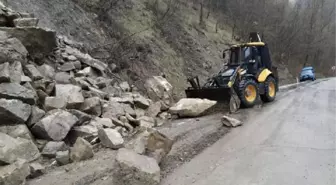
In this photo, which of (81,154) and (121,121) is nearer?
(81,154)

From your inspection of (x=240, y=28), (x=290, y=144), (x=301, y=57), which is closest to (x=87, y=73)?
(x=290, y=144)

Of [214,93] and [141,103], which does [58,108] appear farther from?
[214,93]

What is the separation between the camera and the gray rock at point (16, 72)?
6.16 meters

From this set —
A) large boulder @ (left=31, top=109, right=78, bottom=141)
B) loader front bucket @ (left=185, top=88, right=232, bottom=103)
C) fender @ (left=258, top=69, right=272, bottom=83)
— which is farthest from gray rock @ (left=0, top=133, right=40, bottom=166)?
fender @ (left=258, top=69, right=272, bottom=83)

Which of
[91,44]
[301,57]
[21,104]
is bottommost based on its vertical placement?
[301,57]

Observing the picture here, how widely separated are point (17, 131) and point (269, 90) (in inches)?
352

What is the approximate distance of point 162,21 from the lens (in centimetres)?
1694

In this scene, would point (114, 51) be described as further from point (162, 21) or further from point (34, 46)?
point (162, 21)

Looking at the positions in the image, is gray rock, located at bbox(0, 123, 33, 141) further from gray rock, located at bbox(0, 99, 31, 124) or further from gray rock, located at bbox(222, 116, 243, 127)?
gray rock, located at bbox(222, 116, 243, 127)

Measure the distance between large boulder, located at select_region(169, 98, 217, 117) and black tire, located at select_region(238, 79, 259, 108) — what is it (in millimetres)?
1079

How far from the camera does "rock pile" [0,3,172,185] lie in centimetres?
514

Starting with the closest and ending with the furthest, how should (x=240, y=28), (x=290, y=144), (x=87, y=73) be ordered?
1. (x=290, y=144)
2. (x=87, y=73)
3. (x=240, y=28)

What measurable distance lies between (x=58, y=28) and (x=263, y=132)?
751 centimetres

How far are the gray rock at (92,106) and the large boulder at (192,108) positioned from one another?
2678 mm
